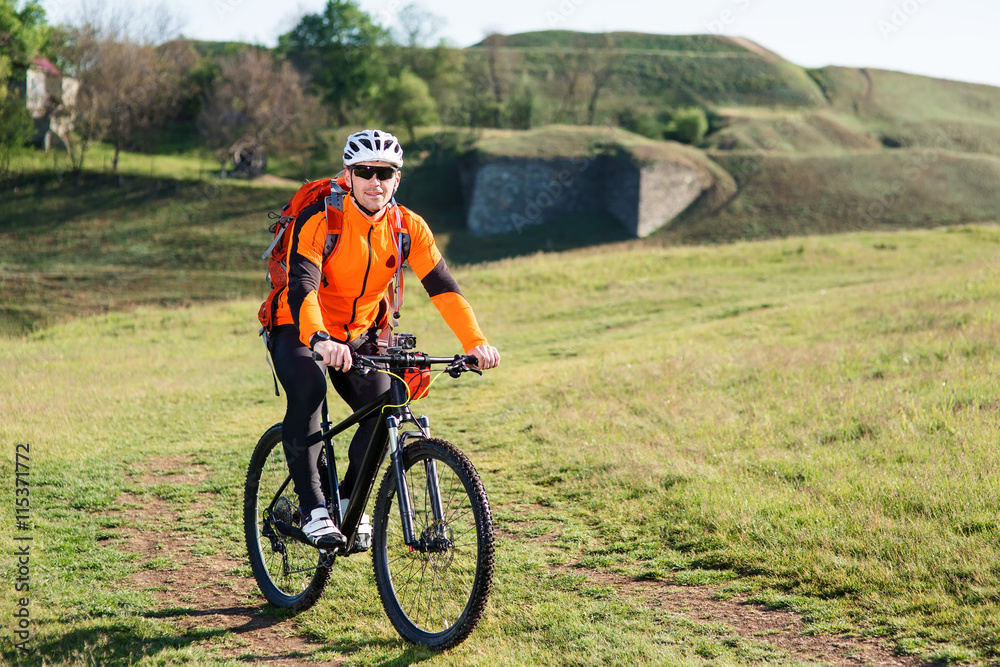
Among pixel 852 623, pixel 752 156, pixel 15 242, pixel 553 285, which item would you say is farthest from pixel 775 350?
pixel 752 156

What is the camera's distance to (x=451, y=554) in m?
3.94

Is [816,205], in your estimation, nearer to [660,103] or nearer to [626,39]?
[660,103]

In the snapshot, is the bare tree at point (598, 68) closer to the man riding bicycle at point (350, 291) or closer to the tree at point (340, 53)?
the tree at point (340, 53)

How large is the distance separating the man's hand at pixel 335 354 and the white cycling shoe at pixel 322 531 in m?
1.05

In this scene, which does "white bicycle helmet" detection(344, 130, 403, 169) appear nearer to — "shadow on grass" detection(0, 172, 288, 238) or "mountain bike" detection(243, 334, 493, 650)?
"mountain bike" detection(243, 334, 493, 650)

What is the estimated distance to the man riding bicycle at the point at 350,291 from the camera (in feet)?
14.2

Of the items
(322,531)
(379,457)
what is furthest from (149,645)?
(379,457)

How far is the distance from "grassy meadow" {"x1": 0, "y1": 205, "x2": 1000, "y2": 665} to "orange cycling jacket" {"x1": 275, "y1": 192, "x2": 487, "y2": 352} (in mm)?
1756

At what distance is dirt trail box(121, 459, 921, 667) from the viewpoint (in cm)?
408

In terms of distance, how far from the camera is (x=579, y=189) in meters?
57.2

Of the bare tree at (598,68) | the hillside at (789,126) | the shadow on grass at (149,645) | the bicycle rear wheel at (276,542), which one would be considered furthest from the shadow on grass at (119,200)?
A: the shadow on grass at (149,645)

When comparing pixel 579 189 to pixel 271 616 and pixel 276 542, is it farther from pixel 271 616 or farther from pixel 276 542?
pixel 271 616

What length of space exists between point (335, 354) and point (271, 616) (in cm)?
205

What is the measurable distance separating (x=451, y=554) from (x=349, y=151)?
7.48 feet
